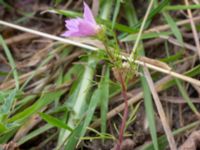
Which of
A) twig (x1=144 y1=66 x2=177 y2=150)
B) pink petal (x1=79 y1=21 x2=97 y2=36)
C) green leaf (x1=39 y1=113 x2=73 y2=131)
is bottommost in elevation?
twig (x1=144 y1=66 x2=177 y2=150)

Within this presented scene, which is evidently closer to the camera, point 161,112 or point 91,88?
point 161,112

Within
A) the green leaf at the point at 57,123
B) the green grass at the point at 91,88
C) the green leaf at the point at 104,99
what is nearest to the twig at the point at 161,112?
the green grass at the point at 91,88

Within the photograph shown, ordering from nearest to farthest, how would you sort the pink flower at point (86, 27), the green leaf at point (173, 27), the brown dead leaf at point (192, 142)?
the pink flower at point (86, 27)
the brown dead leaf at point (192, 142)
the green leaf at point (173, 27)

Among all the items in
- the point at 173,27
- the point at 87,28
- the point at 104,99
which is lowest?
the point at 104,99

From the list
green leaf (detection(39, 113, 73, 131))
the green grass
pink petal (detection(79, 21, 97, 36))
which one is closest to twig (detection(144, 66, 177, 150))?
the green grass

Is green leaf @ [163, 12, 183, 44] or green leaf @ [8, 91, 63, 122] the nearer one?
green leaf @ [8, 91, 63, 122]

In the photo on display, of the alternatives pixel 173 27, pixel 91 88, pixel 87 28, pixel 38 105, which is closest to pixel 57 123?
pixel 38 105

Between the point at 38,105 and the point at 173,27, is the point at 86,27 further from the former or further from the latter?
the point at 173,27

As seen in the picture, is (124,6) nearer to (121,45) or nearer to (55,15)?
(121,45)

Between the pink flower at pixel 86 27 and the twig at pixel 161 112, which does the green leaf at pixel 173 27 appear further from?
the pink flower at pixel 86 27

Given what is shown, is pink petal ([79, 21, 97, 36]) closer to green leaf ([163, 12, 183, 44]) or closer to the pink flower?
the pink flower

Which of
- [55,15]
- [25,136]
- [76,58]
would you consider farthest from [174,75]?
[55,15]
